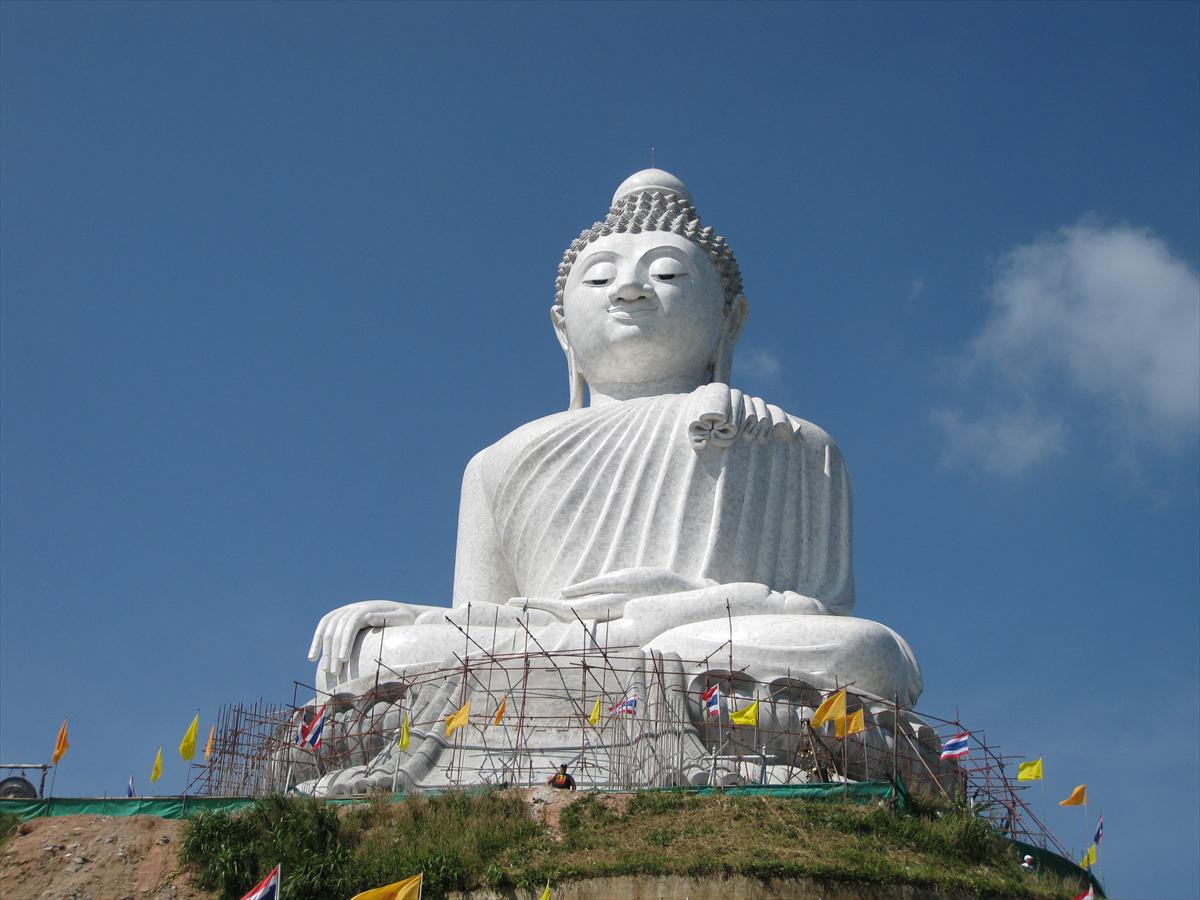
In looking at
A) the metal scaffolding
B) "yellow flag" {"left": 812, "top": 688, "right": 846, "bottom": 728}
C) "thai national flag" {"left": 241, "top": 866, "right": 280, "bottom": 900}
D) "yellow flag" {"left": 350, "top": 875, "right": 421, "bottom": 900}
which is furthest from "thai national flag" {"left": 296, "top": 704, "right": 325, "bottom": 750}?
"yellow flag" {"left": 812, "top": 688, "right": 846, "bottom": 728}

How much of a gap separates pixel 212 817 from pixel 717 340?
9.21m

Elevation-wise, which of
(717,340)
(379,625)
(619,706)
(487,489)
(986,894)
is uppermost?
(717,340)

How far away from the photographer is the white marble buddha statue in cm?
1689

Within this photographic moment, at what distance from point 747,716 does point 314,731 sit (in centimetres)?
384

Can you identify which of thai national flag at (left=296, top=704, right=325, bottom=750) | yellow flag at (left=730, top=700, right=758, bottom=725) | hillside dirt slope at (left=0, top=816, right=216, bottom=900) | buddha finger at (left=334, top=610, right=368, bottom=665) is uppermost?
buddha finger at (left=334, top=610, right=368, bottom=665)

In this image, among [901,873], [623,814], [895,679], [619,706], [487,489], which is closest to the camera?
[901,873]

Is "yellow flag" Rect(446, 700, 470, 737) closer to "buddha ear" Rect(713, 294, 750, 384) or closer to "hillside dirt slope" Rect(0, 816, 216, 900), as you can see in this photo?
"hillside dirt slope" Rect(0, 816, 216, 900)

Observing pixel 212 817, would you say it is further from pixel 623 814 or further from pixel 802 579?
pixel 802 579

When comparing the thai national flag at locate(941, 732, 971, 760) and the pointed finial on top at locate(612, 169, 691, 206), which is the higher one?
the pointed finial on top at locate(612, 169, 691, 206)

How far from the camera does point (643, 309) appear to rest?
66.1 ft

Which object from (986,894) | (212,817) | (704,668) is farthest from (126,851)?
(986,894)

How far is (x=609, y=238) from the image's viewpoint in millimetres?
20688

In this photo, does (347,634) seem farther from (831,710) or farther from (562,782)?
(831,710)

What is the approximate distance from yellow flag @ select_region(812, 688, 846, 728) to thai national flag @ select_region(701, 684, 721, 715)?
2.73 ft
